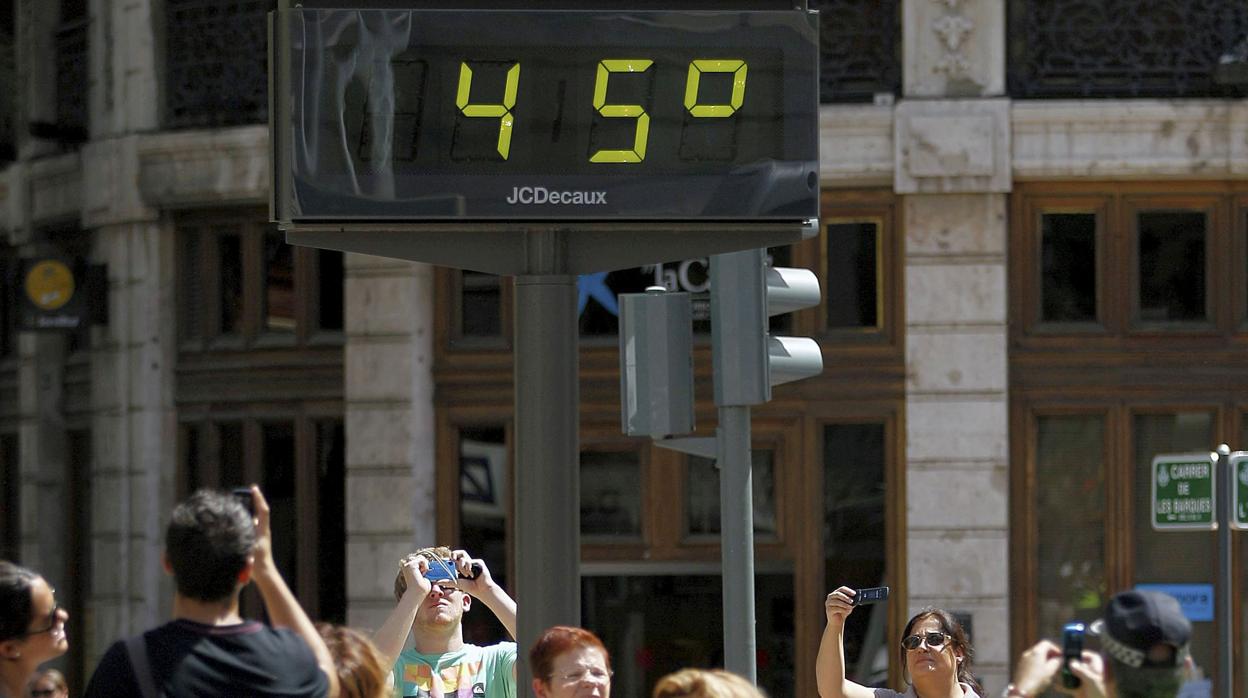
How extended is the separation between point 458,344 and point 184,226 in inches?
99.3

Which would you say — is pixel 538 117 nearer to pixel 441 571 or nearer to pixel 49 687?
pixel 441 571

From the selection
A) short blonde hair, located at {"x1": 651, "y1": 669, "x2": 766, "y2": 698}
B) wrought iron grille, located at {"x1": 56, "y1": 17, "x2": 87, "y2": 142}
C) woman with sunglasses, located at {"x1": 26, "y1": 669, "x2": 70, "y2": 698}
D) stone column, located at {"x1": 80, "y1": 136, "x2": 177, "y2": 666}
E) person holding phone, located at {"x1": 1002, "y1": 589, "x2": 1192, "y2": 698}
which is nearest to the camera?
person holding phone, located at {"x1": 1002, "y1": 589, "x2": 1192, "y2": 698}

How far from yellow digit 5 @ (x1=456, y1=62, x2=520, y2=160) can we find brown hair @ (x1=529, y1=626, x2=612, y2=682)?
4.91 ft

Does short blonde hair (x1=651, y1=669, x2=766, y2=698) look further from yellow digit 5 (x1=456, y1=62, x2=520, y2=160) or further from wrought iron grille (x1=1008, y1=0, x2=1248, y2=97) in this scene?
wrought iron grille (x1=1008, y1=0, x2=1248, y2=97)

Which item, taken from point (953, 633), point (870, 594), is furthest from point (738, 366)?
point (953, 633)

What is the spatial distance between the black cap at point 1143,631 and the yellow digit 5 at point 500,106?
2.58 m

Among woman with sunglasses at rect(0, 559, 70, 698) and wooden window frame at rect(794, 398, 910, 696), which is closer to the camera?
woman with sunglasses at rect(0, 559, 70, 698)

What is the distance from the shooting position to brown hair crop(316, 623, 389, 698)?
548 cm

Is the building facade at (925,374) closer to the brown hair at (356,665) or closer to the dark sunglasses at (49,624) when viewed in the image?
the brown hair at (356,665)

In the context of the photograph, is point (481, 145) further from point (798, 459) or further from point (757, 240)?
point (798, 459)

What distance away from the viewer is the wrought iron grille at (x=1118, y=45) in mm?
14789

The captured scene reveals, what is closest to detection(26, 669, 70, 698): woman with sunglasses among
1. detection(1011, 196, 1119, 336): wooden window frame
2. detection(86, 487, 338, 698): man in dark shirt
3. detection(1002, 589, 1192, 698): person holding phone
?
detection(86, 487, 338, 698): man in dark shirt

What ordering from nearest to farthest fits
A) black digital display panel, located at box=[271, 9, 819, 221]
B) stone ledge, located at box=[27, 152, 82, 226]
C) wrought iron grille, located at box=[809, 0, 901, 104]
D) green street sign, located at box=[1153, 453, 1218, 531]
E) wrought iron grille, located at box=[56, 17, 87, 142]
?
black digital display panel, located at box=[271, 9, 819, 221], green street sign, located at box=[1153, 453, 1218, 531], wrought iron grille, located at box=[809, 0, 901, 104], stone ledge, located at box=[27, 152, 82, 226], wrought iron grille, located at box=[56, 17, 87, 142]

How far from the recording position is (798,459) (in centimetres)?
1480
